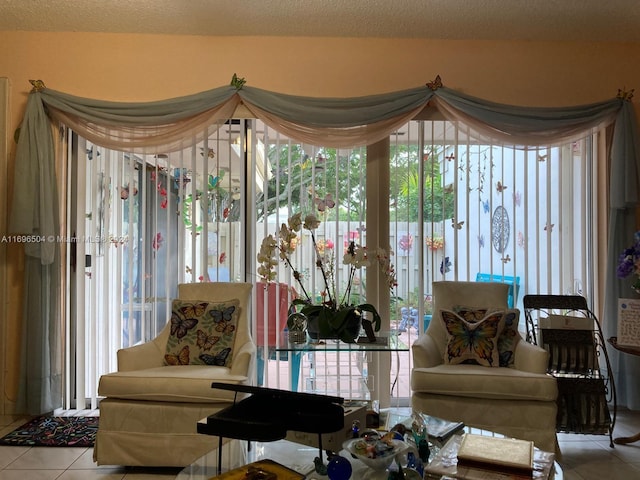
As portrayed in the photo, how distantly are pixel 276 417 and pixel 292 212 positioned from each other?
214 cm

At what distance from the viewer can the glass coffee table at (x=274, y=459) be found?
181cm

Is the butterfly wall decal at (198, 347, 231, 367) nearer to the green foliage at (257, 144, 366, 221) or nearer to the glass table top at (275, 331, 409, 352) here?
the glass table top at (275, 331, 409, 352)

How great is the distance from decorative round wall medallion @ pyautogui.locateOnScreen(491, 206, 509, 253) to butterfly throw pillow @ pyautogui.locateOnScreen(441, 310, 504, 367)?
30.8 inches

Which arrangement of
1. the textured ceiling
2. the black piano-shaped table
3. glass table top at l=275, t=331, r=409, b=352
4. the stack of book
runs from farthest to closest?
1. the textured ceiling
2. glass table top at l=275, t=331, r=409, b=352
3. the black piano-shaped table
4. the stack of book

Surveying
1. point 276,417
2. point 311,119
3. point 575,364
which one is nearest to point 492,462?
point 276,417

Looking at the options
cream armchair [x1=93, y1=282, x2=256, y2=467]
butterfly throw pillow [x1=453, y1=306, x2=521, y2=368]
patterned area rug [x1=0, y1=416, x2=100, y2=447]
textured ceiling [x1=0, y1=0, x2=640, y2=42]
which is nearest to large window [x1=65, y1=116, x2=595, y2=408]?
patterned area rug [x1=0, y1=416, x2=100, y2=447]

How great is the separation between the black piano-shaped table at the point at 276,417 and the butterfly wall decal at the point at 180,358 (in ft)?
3.88

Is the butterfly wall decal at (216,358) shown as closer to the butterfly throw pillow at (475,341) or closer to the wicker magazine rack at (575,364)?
the butterfly throw pillow at (475,341)

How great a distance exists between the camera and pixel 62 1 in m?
3.32

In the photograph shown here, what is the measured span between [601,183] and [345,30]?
2137mm

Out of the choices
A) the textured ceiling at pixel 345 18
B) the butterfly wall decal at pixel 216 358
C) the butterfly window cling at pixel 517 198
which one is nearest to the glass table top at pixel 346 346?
the butterfly wall decal at pixel 216 358

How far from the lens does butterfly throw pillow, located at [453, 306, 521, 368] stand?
3141mm

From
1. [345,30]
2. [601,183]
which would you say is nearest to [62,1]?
[345,30]

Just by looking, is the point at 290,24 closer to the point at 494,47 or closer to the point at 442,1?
the point at 442,1
